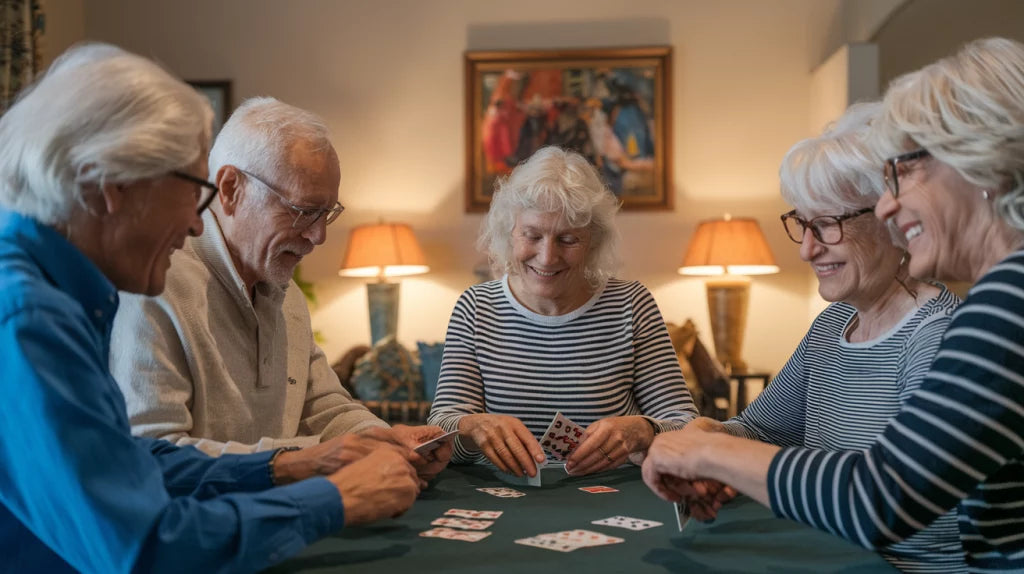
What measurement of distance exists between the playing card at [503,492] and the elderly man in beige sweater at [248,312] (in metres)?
0.11

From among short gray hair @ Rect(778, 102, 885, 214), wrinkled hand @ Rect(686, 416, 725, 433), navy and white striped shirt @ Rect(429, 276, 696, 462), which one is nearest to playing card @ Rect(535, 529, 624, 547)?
wrinkled hand @ Rect(686, 416, 725, 433)

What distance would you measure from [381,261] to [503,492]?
168 inches

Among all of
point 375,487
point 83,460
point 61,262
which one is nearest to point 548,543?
point 375,487

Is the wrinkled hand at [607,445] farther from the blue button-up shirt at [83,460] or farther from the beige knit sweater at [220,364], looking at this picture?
the blue button-up shirt at [83,460]

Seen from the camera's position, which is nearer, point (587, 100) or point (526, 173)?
point (526, 173)

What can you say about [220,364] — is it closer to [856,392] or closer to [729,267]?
[856,392]

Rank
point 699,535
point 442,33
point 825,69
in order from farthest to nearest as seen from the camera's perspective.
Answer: point 442,33 → point 825,69 → point 699,535

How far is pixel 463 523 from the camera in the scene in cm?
164

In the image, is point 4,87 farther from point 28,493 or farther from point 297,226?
point 28,493

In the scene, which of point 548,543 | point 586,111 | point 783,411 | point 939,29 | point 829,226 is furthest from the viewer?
point 939,29

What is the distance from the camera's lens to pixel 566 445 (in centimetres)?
220

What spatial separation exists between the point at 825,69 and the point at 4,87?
197 inches

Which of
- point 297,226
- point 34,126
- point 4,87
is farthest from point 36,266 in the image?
point 4,87

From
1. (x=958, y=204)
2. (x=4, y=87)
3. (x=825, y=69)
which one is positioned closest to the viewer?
(x=958, y=204)
